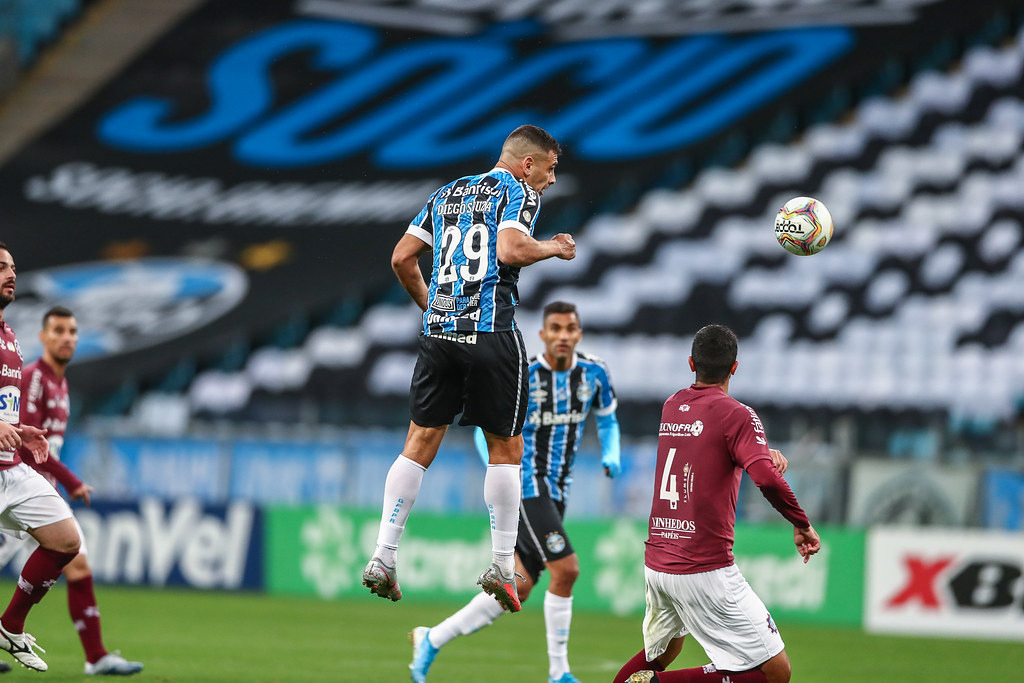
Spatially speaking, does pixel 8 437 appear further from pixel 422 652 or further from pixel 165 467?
pixel 165 467

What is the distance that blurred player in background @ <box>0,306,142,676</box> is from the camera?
8.48m

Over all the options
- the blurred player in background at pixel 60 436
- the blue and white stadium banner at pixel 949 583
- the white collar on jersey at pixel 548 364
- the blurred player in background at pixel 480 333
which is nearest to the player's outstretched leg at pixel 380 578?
the blurred player in background at pixel 480 333

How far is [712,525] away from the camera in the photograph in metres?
6.59

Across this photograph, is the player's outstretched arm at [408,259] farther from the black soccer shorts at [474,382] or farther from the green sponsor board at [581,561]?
the green sponsor board at [581,561]

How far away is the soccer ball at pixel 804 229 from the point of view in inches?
321

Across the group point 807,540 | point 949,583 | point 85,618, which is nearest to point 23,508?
point 85,618

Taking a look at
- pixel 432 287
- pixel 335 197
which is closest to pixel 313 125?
pixel 335 197

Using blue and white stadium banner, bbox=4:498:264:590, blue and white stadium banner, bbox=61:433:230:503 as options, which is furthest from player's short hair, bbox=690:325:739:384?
blue and white stadium banner, bbox=61:433:230:503

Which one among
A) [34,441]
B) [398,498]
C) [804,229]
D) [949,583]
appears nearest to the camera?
[398,498]

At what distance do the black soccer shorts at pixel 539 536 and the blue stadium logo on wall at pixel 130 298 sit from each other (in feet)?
47.0

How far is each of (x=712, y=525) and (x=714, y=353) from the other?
86cm

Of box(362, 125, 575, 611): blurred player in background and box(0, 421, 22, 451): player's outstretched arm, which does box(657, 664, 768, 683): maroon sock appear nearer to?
box(362, 125, 575, 611): blurred player in background

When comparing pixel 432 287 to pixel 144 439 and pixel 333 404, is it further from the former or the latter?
pixel 333 404

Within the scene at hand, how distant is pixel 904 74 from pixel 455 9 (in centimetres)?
936
